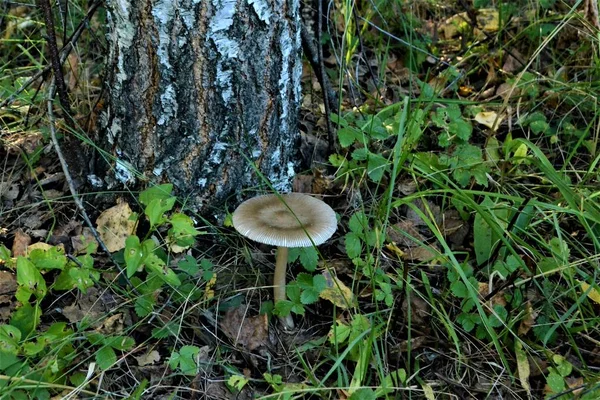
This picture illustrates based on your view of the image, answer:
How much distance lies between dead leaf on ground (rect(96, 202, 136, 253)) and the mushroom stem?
52cm

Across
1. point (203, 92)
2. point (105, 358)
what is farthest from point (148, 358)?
point (203, 92)

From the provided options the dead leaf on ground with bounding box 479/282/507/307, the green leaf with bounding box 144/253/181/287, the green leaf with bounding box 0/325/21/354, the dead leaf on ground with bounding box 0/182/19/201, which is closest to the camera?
the green leaf with bounding box 0/325/21/354

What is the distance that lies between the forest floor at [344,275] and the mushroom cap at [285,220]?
0.39 feet

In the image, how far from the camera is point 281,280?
2.04 m

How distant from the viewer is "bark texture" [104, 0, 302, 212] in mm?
1974

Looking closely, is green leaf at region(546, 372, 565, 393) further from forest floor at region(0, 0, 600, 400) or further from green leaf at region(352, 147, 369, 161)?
green leaf at region(352, 147, 369, 161)

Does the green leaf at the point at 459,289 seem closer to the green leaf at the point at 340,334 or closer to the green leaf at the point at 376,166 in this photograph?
the green leaf at the point at 340,334

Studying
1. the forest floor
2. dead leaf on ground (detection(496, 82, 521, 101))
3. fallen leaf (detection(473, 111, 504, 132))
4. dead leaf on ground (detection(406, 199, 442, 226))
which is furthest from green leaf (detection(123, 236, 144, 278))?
dead leaf on ground (detection(496, 82, 521, 101))

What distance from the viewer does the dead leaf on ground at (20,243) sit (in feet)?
7.20

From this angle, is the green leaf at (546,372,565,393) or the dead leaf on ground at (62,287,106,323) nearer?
the green leaf at (546,372,565,393)

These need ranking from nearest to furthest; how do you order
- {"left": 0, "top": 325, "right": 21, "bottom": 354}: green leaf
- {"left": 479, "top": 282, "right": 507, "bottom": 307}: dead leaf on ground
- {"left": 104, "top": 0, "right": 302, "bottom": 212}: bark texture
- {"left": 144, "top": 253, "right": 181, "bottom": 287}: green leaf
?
{"left": 0, "top": 325, "right": 21, "bottom": 354}: green leaf
{"left": 144, "top": 253, "right": 181, "bottom": 287}: green leaf
{"left": 104, "top": 0, "right": 302, "bottom": 212}: bark texture
{"left": 479, "top": 282, "right": 507, "bottom": 307}: dead leaf on ground

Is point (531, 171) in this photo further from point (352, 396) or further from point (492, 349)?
point (352, 396)

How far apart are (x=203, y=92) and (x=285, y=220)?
1.66 feet

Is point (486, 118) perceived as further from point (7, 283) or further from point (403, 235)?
point (7, 283)
